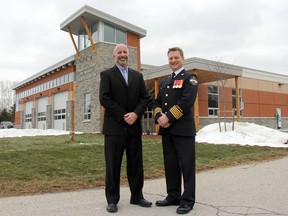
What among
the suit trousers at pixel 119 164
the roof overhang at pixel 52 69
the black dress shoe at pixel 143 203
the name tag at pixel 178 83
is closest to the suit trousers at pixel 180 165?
the black dress shoe at pixel 143 203

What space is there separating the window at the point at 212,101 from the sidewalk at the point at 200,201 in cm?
1929

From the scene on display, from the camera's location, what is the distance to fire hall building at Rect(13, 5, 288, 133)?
21172 millimetres

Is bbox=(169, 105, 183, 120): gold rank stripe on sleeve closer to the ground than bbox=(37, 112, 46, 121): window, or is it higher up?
closer to the ground

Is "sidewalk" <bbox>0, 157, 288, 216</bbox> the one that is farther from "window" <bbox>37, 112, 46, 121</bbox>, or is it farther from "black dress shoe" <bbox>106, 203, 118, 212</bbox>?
"window" <bbox>37, 112, 46, 121</bbox>

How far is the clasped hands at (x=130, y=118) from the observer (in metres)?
4.05

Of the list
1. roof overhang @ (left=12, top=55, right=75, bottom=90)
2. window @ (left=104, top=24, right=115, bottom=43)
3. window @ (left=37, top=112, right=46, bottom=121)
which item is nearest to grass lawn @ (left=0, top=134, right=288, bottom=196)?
window @ (left=104, top=24, right=115, bottom=43)

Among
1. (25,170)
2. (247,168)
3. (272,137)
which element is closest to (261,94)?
(272,137)

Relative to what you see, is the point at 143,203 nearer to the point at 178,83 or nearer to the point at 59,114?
the point at 178,83

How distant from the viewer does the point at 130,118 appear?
4.05 meters

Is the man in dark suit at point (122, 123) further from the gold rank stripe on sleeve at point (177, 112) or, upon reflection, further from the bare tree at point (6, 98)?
the bare tree at point (6, 98)

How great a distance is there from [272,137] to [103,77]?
13358 mm

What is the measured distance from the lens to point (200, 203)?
13.9 feet

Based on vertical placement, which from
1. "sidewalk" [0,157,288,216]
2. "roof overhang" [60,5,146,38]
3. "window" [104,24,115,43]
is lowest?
"sidewalk" [0,157,288,216]

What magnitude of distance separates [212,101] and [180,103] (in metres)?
21.9
